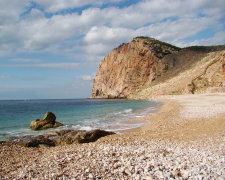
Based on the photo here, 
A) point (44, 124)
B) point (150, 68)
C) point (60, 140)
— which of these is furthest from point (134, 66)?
point (60, 140)

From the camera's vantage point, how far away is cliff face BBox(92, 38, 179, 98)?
8794 cm

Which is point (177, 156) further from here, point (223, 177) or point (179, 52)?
point (179, 52)


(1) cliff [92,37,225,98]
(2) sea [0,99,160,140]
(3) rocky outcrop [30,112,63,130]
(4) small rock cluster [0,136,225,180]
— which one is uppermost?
(1) cliff [92,37,225,98]

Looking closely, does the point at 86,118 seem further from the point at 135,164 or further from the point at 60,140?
the point at 135,164

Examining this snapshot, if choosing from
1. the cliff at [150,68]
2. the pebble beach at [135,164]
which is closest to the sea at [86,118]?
the pebble beach at [135,164]

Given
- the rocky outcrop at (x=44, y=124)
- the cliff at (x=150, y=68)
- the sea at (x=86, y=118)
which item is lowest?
the sea at (x=86, y=118)

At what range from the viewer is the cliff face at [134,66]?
289ft

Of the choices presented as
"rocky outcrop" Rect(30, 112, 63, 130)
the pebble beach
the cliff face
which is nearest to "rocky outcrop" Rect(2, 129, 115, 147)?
the pebble beach

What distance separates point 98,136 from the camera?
1207cm

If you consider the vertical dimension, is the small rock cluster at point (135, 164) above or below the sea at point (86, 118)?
above

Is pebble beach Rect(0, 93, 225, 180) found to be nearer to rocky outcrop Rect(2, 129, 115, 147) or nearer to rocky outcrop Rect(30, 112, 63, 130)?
rocky outcrop Rect(2, 129, 115, 147)

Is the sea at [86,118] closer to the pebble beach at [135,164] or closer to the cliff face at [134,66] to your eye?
the pebble beach at [135,164]

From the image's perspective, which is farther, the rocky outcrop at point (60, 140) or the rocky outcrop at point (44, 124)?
the rocky outcrop at point (44, 124)

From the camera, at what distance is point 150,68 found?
88938 mm
